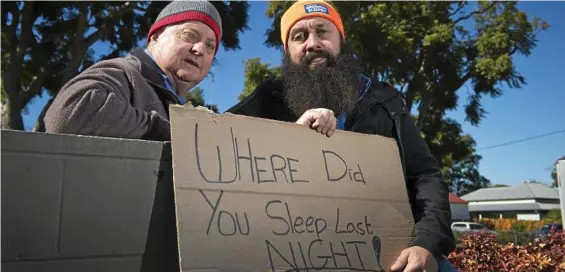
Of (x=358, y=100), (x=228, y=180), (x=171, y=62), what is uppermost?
(x=171, y=62)

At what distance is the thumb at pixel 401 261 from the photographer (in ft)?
5.37

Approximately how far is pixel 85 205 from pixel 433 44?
49.8 ft

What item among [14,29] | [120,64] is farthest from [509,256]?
[14,29]

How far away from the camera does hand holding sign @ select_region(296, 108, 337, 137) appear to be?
1.65 meters

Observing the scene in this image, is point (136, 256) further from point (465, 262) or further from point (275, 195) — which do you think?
point (465, 262)

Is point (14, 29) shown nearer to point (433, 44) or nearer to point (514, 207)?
point (433, 44)

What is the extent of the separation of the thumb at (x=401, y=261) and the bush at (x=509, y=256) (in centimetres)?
232

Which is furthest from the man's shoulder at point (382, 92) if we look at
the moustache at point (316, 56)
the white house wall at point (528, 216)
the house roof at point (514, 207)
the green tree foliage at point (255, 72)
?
the white house wall at point (528, 216)

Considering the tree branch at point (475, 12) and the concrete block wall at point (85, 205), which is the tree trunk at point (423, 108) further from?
the concrete block wall at point (85, 205)

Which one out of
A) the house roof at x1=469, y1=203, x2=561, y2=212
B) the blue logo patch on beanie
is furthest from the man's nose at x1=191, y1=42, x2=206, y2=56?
the house roof at x1=469, y1=203, x2=561, y2=212

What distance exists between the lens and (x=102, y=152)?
1.20 metres

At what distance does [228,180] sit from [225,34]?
1213cm

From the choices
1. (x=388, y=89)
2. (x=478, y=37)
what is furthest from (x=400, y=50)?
(x=388, y=89)

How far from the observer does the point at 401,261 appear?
1653mm
